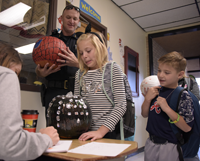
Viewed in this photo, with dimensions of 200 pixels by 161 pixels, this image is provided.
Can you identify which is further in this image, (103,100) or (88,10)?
(88,10)

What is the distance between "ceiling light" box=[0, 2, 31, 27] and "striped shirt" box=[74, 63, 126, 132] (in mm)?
986

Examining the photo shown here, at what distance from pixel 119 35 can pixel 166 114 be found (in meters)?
2.55

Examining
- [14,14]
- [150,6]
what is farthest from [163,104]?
[150,6]

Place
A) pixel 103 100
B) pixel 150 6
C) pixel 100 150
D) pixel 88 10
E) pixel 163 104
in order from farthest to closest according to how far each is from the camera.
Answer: pixel 150 6 → pixel 88 10 → pixel 163 104 → pixel 103 100 → pixel 100 150

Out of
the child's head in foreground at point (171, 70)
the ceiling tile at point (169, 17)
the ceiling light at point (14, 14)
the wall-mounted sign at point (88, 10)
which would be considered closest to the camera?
the child's head in foreground at point (171, 70)

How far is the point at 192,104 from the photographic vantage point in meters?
1.24

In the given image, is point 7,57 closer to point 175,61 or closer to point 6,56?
point 6,56

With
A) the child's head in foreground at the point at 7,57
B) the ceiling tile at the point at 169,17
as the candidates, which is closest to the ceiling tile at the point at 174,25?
the ceiling tile at the point at 169,17

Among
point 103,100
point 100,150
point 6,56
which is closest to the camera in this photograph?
point 100,150

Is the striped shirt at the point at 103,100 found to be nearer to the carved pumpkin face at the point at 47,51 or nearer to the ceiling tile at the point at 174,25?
the carved pumpkin face at the point at 47,51

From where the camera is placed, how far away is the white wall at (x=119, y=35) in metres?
2.11

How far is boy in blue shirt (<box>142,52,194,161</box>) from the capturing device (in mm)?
1215

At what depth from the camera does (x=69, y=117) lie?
2.82 feet

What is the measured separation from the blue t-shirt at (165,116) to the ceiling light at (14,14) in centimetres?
143
